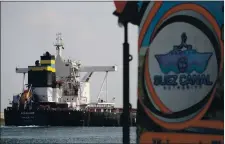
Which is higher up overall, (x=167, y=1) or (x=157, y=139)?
(x=167, y=1)

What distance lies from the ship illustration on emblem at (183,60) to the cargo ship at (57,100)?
157 ft

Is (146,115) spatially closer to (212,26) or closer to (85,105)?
(212,26)

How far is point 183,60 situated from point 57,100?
56.1m

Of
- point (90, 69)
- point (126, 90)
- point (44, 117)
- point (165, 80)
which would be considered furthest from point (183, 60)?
point (90, 69)

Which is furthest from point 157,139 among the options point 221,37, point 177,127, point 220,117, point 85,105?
point 85,105

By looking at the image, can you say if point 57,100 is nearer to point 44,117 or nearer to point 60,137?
point 44,117

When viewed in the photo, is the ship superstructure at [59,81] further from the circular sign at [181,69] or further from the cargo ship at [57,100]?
the circular sign at [181,69]

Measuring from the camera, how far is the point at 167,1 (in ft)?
24.7

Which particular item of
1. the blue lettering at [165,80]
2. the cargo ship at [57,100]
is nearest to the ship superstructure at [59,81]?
the cargo ship at [57,100]

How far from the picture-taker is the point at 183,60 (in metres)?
7.52

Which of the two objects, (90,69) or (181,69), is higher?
(90,69)

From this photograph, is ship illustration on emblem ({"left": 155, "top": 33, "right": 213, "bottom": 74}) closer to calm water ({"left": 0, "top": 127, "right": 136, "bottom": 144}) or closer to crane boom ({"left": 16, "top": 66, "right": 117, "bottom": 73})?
calm water ({"left": 0, "top": 127, "right": 136, "bottom": 144})

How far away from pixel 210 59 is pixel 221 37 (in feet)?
1.18

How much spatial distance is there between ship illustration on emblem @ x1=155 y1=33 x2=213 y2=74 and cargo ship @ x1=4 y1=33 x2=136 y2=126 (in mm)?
47872
